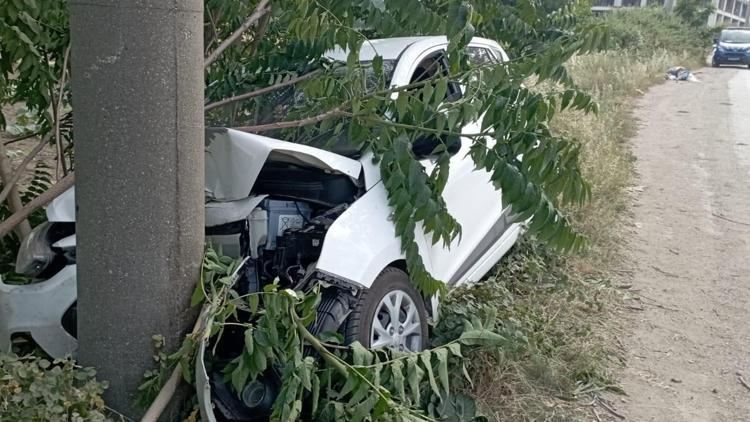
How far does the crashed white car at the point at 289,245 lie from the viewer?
3271mm

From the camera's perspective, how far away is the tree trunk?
13.0ft

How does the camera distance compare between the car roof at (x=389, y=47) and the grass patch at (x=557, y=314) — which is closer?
the grass patch at (x=557, y=314)

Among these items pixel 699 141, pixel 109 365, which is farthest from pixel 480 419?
pixel 699 141

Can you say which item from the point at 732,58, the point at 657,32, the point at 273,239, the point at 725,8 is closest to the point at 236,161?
the point at 273,239

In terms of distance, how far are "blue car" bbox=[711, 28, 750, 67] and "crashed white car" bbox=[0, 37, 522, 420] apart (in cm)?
3329

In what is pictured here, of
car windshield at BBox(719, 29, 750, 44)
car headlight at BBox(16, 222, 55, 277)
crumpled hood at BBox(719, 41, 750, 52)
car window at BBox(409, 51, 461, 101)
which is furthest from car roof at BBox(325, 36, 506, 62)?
car windshield at BBox(719, 29, 750, 44)

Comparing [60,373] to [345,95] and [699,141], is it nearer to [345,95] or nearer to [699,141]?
[345,95]

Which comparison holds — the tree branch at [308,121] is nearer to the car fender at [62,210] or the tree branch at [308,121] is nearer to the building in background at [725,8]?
the car fender at [62,210]

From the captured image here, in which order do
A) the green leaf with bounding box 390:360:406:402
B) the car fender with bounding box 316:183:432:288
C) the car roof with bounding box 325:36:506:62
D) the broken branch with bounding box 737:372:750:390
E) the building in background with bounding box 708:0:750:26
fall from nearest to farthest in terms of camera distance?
the green leaf with bounding box 390:360:406:402 < the car fender with bounding box 316:183:432:288 < the broken branch with bounding box 737:372:750:390 < the car roof with bounding box 325:36:506:62 < the building in background with bounding box 708:0:750:26

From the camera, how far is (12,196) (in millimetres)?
4035

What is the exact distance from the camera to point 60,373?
2758 millimetres

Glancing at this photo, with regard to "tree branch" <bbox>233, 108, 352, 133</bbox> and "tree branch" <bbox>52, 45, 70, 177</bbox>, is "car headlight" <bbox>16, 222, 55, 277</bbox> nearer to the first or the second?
"tree branch" <bbox>52, 45, 70, 177</bbox>

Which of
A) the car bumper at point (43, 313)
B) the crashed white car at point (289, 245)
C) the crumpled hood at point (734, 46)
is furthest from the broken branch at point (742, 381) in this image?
the crumpled hood at point (734, 46)

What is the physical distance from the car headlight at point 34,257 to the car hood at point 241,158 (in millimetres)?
847
